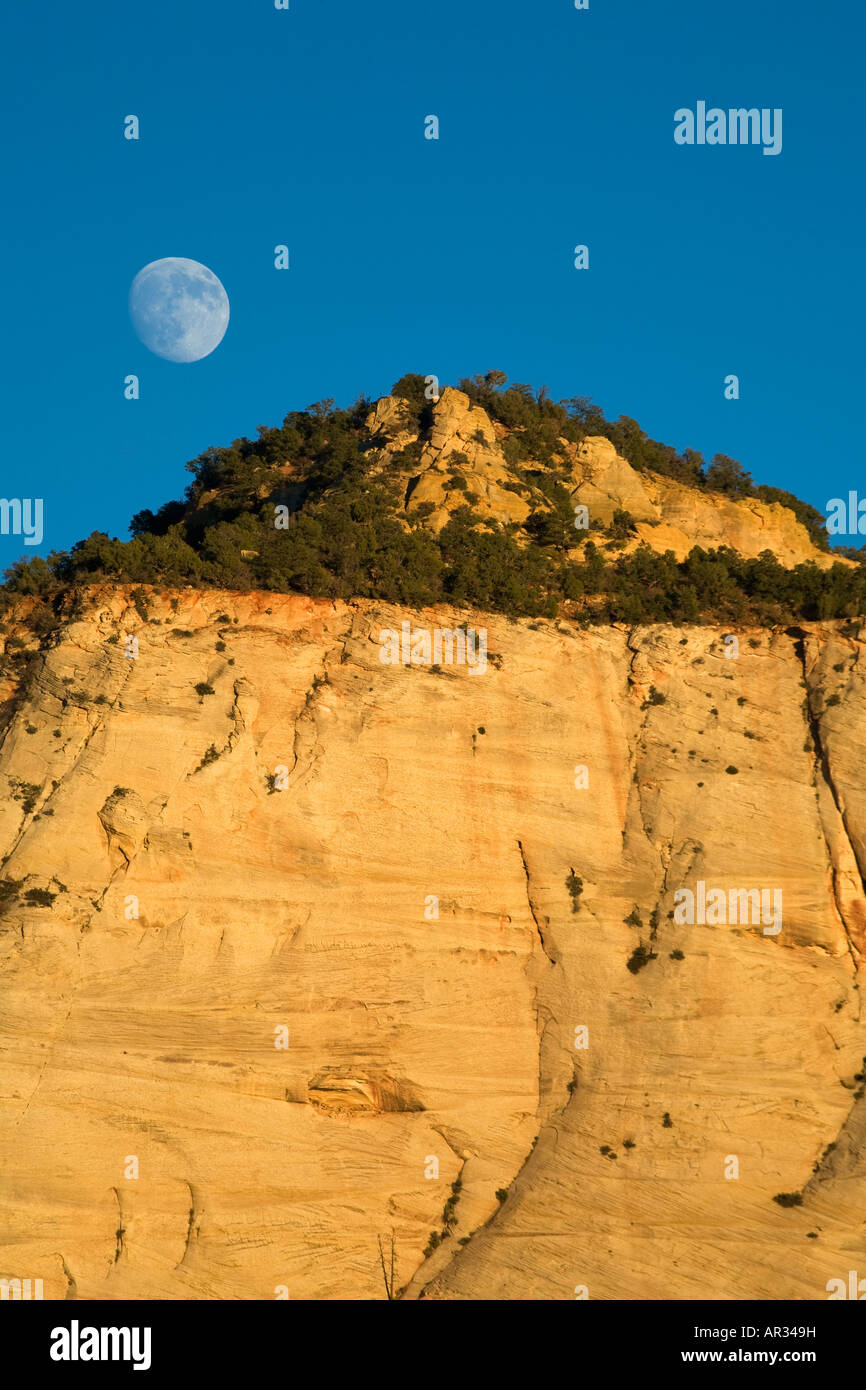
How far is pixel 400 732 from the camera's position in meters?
28.4

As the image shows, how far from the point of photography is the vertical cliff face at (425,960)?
78.8ft

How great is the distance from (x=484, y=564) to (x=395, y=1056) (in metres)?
11.4

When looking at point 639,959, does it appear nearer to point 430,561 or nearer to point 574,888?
point 574,888

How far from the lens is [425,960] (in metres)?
26.4

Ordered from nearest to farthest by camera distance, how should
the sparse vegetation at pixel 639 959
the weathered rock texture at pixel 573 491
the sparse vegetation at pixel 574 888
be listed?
the sparse vegetation at pixel 639 959, the sparse vegetation at pixel 574 888, the weathered rock texture at pixel 573 491

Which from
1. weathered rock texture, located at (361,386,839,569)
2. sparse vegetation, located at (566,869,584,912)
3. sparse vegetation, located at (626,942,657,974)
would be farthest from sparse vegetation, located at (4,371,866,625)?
sparse vegetation, located at (626,942,657,974)

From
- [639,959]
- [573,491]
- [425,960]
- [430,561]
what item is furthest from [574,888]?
[573,491]

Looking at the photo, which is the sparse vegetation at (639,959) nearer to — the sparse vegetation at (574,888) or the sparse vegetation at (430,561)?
the sparse vegetation at (574,888)

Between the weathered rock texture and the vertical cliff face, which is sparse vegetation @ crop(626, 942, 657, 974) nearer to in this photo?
the vertical cliff face

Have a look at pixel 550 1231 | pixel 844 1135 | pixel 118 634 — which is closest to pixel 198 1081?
pixel 550 1231

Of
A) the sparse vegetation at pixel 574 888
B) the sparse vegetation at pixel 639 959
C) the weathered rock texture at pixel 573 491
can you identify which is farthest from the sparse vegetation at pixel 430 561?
the sparse vegetation at pixel 639 959

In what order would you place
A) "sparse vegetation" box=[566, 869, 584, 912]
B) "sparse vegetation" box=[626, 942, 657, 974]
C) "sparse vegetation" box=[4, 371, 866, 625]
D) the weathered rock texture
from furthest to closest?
the weathered rock texture → "sparse vegetation" box=[4, 371, 866, 625] → "sparse vegetation" box=[566, 869, 584, 912] → "sparse vegetation" box=[626, 942, 657, 974]

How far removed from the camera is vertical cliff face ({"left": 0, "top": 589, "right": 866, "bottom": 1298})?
24.0 meters
